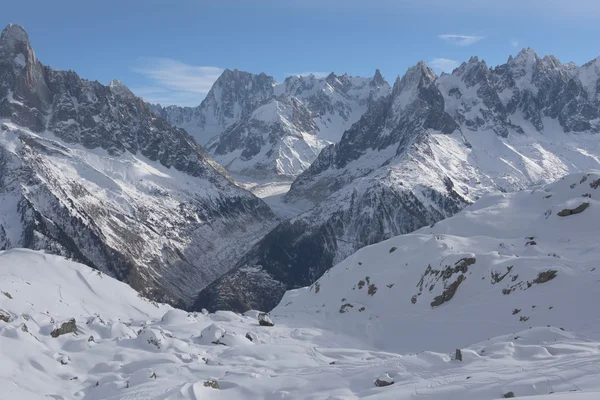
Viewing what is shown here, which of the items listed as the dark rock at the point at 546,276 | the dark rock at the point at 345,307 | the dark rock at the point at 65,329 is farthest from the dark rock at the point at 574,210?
the dark rock at the point at 65,329

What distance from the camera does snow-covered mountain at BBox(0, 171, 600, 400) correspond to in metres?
33.7

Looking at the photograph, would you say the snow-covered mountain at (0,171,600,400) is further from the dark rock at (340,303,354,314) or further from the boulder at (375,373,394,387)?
the dark rock at (340,303,354,314)

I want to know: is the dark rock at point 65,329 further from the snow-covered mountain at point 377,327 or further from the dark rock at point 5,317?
the dark rock at point 5,317

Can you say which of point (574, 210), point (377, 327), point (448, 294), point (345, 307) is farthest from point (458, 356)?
point (574, 210)

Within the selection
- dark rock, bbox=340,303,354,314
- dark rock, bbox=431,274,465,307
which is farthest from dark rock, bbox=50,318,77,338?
dark rock, bbox=431,274,465,307

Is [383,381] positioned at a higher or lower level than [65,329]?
higher

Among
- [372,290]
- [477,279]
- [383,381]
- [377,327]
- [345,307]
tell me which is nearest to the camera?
[383,381]

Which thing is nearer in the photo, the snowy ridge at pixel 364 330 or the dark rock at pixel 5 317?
the snowy ridge at pixel 364 330

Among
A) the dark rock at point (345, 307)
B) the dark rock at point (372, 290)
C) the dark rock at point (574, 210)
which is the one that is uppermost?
the dark rock at point (574, 210)

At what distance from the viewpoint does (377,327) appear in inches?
2557

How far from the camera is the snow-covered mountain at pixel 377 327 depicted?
3372 centimetres

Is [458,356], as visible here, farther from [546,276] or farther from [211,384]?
[546,276]

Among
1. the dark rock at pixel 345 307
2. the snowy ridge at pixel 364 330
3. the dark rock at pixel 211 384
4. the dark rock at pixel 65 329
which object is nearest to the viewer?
the snowy ridge at pixel 364 330

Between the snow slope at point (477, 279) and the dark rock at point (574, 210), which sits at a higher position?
the dark rock at point (574, 210)
